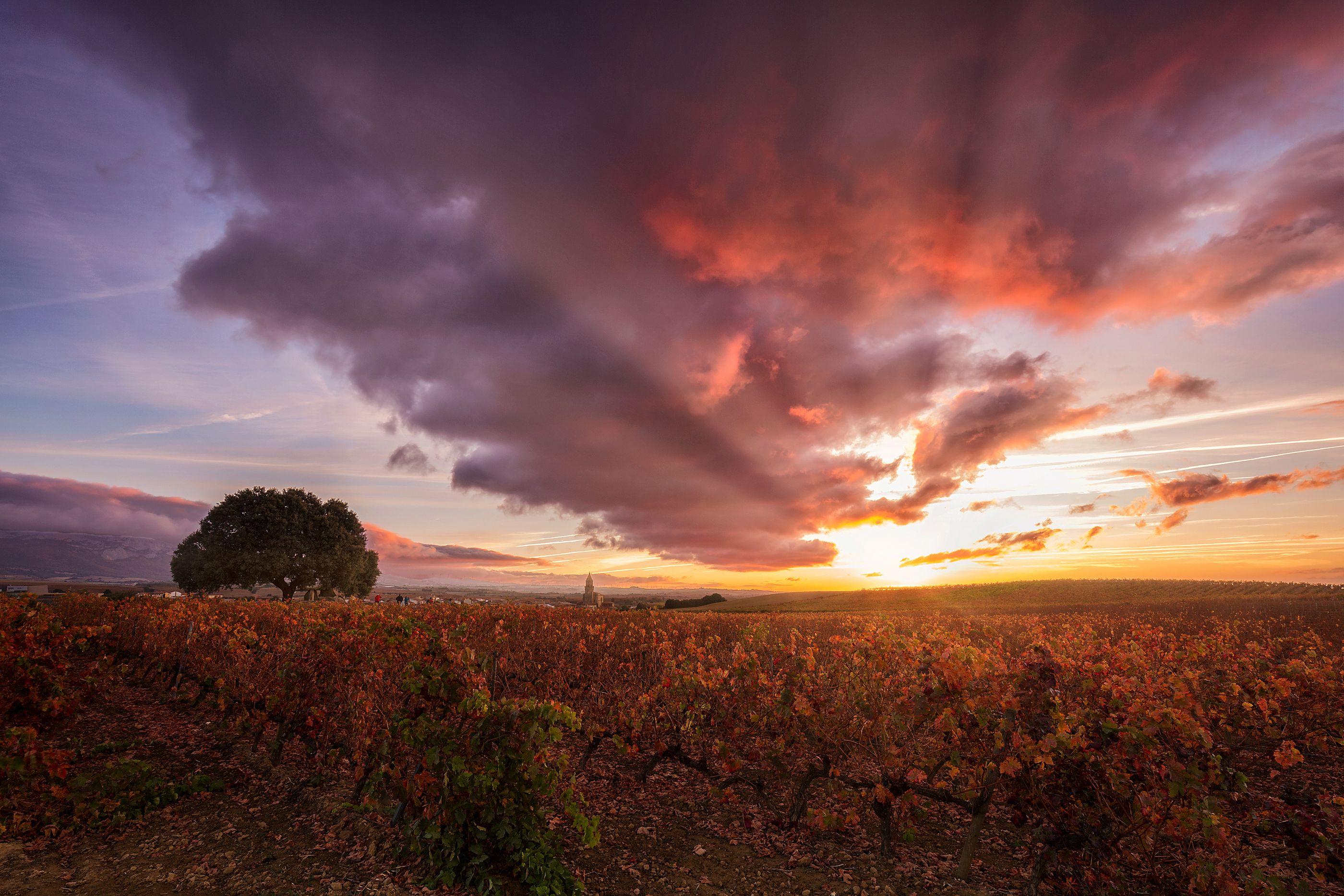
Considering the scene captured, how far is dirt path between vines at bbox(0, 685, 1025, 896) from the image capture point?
558 cm

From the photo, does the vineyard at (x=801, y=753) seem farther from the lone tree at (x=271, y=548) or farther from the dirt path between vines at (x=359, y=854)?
the lone tree at (x=271, y=548)

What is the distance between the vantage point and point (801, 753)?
9.47 m

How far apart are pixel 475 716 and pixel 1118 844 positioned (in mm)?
6664

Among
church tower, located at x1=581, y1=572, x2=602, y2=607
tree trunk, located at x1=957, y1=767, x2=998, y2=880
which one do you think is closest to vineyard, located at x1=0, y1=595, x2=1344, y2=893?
tree trunk, located at x1=957, y1=767, x2=998, y2=880

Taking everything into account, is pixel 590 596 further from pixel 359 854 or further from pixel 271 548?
pixel 359 854

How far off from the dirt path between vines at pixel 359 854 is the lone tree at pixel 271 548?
39.9m

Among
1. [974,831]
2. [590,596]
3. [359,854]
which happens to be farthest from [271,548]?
[974,831]

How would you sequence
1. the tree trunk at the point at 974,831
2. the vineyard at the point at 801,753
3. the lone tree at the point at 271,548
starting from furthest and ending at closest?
the lone tree at the point at 271,548
the tree trunk at the point at 974,831
the vineyard at the point at 801,753

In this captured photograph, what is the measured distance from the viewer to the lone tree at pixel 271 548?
40.6m

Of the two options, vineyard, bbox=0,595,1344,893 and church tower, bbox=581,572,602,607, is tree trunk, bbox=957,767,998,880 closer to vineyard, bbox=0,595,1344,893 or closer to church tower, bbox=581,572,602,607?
vineyard, bbox=0,595,1344,893

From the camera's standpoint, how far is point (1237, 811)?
7.23 metres

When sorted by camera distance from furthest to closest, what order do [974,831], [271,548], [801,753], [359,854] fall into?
[271,548] < [801,753] < [359,854] < [974,831]

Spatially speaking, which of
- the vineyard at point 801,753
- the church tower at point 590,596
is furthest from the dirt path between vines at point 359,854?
the church tower at point 590,596

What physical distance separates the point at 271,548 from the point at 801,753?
4520cm
